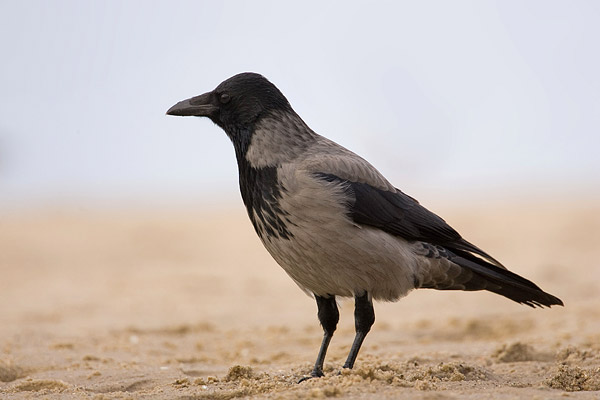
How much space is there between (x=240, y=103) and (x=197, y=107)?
0.99 ft

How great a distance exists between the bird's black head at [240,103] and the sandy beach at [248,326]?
1.58m

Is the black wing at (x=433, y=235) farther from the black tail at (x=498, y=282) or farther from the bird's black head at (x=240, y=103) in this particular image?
the bird's black head at (x=240, y=103)

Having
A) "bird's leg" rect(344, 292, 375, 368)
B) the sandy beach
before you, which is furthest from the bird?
the sandy beach

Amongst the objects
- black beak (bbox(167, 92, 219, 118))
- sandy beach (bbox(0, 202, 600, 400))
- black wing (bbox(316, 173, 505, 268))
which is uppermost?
black beak (bbox(167, 92, 219, 118))

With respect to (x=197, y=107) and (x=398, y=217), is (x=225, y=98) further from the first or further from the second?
(x=398, y=217)

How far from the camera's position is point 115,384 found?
16.9 feet

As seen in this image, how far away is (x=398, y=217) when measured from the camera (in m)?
5.22

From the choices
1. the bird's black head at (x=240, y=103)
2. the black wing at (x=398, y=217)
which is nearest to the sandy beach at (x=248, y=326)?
the black wing at (x=398, y=217)

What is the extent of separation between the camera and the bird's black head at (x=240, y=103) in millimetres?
5277

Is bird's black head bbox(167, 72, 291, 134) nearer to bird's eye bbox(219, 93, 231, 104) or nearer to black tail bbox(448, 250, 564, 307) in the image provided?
bird's eye bbox(219, 93, 231, 104)

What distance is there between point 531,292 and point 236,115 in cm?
236

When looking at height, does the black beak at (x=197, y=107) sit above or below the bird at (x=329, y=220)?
above

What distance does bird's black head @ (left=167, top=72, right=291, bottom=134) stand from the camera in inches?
208

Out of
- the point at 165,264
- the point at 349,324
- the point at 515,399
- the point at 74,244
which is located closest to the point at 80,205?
the point at 74,244
